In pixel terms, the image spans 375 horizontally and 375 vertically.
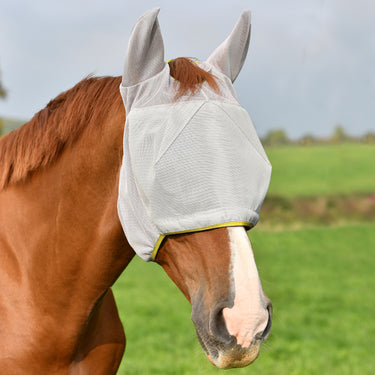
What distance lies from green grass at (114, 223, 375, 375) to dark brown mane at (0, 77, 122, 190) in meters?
0.92

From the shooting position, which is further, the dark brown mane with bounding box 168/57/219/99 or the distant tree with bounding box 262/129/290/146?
the distant tree with bounding box 262/129/290/146

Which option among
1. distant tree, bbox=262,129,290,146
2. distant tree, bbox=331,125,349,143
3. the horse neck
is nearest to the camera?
the horse neck

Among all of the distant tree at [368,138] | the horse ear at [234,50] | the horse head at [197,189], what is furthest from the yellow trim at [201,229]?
the distant tree at [368,138]

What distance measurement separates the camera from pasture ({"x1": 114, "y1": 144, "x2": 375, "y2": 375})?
5.31 meters

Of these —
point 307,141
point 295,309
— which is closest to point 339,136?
point 307,141

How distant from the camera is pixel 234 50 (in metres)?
2.04

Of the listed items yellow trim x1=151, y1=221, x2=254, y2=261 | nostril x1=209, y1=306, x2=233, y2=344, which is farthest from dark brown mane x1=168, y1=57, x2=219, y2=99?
nostril x1=209, y1=306, x2=233, y2=344

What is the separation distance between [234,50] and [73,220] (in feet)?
3.25

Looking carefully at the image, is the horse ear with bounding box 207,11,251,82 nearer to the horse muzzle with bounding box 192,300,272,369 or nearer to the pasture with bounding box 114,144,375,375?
the pasture with bounding box 114,144,375,375

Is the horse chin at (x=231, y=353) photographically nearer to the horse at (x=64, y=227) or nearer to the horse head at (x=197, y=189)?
the horse head at (x=197, y=189)

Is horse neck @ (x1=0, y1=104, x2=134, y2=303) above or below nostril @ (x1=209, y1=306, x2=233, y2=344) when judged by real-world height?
above

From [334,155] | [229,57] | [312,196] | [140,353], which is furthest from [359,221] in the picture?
[229,57]

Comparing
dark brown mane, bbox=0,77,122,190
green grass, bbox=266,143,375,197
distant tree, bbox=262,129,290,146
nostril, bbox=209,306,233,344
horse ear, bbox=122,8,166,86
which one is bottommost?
green grass, bbox=266,143,375,197

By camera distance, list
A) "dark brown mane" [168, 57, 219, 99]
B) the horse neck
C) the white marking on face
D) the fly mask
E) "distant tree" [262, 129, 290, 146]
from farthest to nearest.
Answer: "distant tree" [262, 129, 290, 146]
the horse neck
"dark brown mane" [168, 57, 219, 99]
the fly mask
the white marking on face
